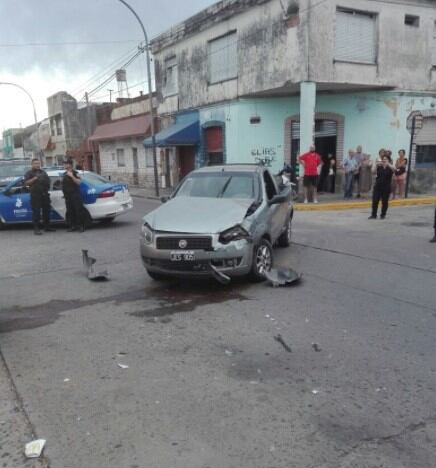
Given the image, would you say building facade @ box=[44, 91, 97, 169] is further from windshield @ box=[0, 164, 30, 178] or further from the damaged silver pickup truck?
the damaged silver pickup truck

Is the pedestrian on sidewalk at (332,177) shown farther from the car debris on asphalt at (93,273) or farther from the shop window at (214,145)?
the car debris on asphalt at (93,273)

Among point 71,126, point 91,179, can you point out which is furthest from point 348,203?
point 71,126

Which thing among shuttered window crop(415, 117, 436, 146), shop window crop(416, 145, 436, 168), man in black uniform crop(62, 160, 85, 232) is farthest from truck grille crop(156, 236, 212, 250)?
shop window crop(416, 145, 436, 168)

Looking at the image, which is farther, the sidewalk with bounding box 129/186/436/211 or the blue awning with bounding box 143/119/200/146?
the blue awning with bounding box 143/119/200/146

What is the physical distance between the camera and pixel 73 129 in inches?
1556

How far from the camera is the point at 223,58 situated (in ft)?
63.0

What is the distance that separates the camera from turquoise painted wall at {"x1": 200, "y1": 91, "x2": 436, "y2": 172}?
1772 centimetres

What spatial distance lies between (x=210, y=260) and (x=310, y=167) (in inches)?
400

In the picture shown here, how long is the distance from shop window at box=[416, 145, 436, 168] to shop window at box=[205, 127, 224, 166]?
27.1 feet

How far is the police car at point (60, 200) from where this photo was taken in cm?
1179

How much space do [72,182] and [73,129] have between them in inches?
1205

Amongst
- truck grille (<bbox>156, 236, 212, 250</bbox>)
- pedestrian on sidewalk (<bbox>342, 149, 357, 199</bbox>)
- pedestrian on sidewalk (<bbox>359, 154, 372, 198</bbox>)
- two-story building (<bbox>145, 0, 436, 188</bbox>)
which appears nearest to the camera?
truck grille (<bbox>156, 236, 212, 250</bbox>)

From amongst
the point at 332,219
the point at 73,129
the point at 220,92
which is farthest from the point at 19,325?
the point at 73,129

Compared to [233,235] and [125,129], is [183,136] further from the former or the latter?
[233,235]
